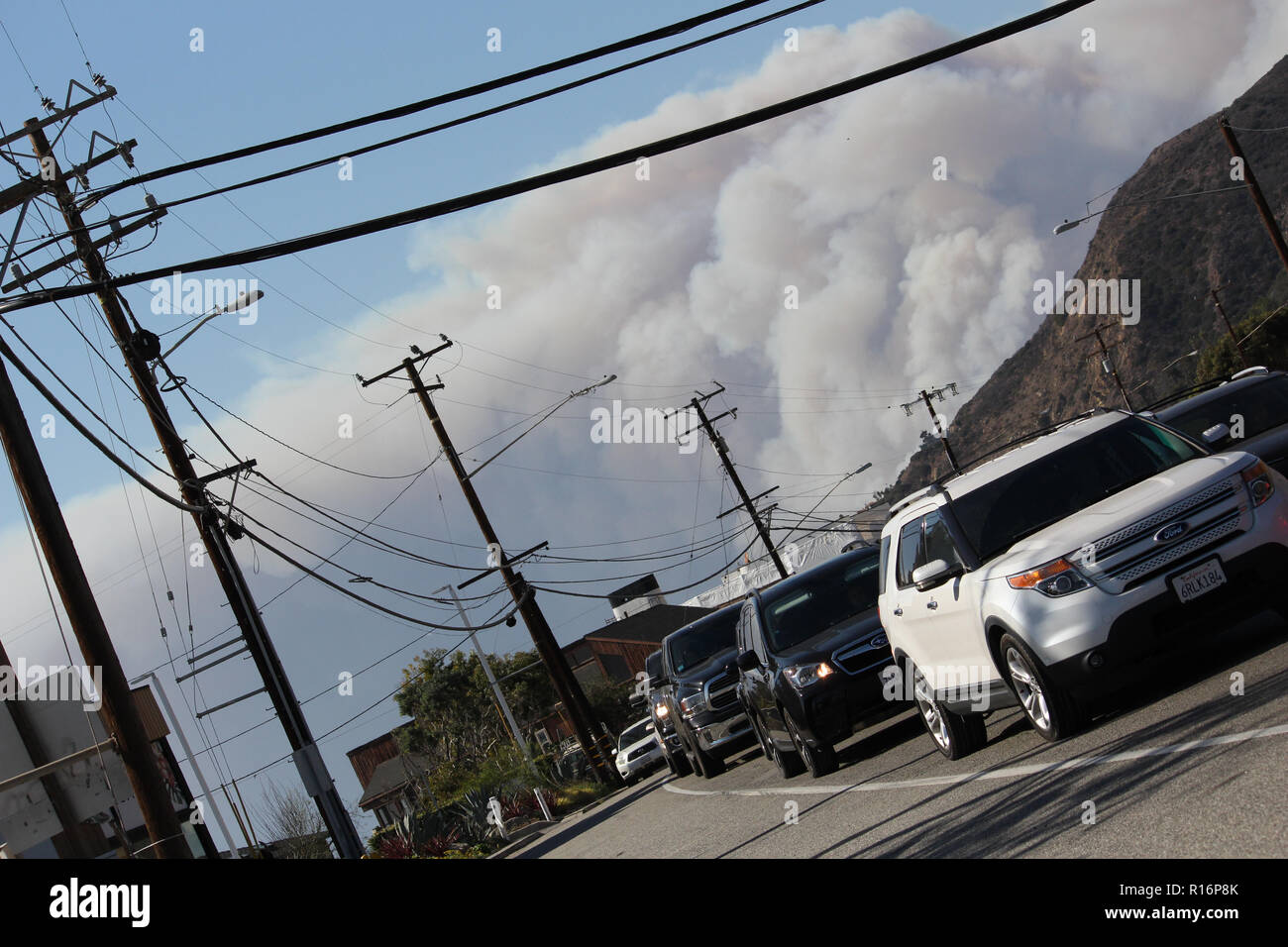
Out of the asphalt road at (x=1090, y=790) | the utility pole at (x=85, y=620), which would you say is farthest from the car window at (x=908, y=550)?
the utility pole at (x=85, y=620)

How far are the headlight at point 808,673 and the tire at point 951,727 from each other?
1650mm

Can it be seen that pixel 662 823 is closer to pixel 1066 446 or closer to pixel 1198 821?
pixel 1066 446

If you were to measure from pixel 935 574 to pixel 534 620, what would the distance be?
26916 millimetres

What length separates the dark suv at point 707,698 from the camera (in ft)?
59.8

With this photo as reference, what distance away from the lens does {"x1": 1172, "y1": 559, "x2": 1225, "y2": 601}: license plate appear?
325 inches

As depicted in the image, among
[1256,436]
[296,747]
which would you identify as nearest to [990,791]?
[1256,436]

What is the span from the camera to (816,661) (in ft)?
41.2

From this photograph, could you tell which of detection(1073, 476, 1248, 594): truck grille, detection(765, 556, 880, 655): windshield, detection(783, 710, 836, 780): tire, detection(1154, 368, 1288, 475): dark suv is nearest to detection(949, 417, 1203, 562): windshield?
detection(1073, 476, 1248, 594): truck grille

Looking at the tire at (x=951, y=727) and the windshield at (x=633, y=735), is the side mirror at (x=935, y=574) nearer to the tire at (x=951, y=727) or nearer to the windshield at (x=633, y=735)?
the tire at (x=951, y=727)

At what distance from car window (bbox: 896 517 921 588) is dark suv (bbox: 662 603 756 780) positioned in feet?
23.7

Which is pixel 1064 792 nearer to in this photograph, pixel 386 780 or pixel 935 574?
pixel 935 574

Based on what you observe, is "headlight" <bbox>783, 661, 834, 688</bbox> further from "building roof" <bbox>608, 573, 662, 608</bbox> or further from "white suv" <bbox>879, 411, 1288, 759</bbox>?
"building roof" <bbox>608, 573, 662, 608</bbox>
